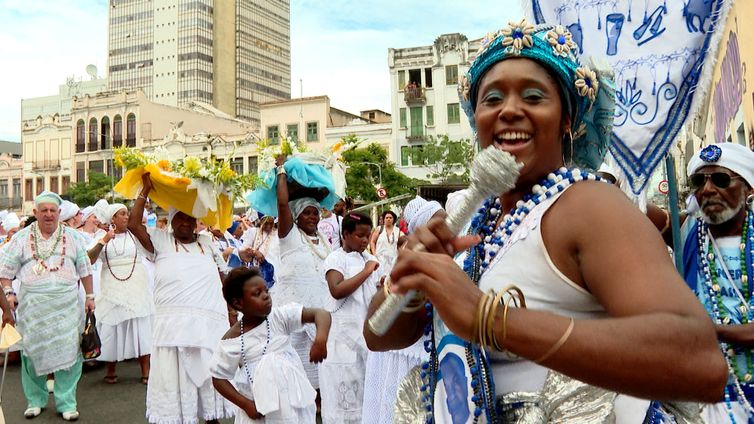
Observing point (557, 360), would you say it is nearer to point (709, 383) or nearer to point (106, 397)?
point (709, 383)

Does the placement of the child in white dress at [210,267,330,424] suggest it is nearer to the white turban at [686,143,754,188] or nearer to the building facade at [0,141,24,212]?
the white turban at [686,143,754,188]

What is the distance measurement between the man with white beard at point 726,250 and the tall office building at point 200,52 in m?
81.8

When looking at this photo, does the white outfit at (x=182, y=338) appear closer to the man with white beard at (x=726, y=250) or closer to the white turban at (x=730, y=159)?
the man with white beard at (x=726, y=250)

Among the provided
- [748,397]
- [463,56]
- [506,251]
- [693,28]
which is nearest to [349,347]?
[748,397]

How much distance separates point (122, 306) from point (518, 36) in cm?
849

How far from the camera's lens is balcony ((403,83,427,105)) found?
1794 inches

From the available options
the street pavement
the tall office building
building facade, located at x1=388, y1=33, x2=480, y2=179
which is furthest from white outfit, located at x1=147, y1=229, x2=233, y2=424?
the tall office building

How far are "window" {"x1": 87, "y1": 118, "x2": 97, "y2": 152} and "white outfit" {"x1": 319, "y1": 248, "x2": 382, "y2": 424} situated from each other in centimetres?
6097

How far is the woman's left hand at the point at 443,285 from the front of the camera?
1.29 meters

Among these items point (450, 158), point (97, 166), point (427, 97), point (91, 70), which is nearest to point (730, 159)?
point (450, 158)

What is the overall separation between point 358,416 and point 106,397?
3.71 meters

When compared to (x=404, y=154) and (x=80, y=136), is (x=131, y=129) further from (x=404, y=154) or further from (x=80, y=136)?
(x=404, y=154)

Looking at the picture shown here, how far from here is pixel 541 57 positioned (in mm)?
1614

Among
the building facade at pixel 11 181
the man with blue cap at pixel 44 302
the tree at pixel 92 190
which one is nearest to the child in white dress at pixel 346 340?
the man with blue cap at pixel 44 302
